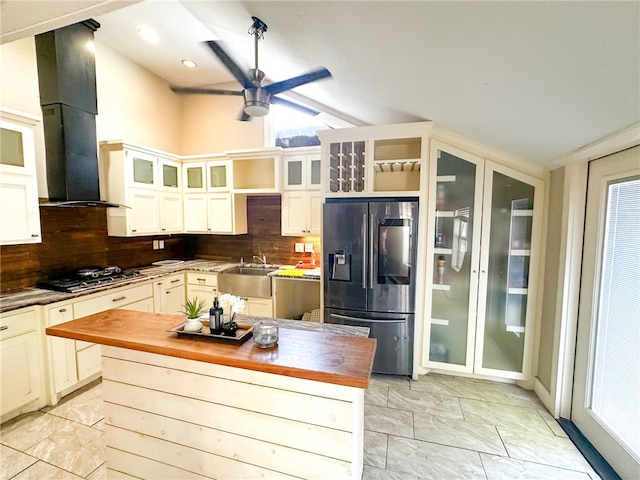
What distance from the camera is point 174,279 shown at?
12.0 ft

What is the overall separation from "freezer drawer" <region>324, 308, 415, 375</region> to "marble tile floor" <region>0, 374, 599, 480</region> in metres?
0.21

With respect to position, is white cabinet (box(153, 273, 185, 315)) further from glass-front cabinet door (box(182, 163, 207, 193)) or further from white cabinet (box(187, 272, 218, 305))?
glass-front cabinet door (box(182, 163, 207, 193))

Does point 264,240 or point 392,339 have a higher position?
point 264,240

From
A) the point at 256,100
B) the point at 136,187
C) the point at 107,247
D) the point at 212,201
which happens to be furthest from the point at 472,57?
the point at 107,247

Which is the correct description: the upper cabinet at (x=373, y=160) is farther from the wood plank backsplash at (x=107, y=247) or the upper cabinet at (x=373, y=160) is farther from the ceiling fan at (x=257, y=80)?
the wood plank backsplash at (x=107, y=247)

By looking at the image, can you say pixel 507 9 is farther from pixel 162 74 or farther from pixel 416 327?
pixel 162 74

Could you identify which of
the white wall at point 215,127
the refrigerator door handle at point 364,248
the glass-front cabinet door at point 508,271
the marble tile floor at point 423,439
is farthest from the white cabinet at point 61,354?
the glass-front cabinet door at point 508,271

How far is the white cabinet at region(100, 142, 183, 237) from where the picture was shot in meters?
3.27

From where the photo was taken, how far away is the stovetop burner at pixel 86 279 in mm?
2615

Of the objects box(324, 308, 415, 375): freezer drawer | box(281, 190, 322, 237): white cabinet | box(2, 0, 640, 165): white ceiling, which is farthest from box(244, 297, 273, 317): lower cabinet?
box(2, 0, 640, 165): white ceiling

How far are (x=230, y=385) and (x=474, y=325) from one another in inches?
95.2

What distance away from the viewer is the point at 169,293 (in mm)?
Answer: 3568

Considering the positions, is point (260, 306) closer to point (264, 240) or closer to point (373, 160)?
point (264, 240)

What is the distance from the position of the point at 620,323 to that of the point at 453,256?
4.05ft
